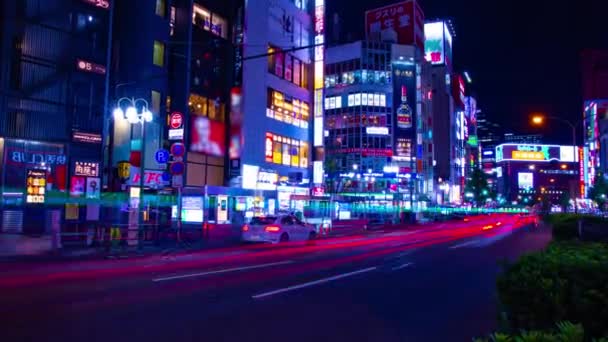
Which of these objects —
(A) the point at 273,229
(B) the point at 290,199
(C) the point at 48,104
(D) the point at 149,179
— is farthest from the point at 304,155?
(C) the point at 48,104

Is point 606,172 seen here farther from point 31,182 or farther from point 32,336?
point 32,336

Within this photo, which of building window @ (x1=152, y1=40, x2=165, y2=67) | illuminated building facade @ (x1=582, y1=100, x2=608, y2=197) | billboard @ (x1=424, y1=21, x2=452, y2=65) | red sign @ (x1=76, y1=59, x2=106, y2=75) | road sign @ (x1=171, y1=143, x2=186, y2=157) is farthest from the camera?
billboard @ (x1=424, y1=21, x2=452, y2=65)

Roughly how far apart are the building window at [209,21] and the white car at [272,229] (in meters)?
21.3

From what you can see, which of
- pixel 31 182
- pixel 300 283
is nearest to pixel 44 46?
pixel 31 182

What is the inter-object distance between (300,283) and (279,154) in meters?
35.1

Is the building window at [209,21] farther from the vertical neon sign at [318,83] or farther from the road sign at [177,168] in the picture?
the road sign at [177,168]

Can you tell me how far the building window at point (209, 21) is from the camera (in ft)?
139

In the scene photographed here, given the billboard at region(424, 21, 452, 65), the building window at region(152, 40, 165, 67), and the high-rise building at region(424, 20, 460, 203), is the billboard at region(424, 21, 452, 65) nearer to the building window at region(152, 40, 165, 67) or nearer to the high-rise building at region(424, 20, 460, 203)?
the high-rise building at region(424, 20, 460, 203)

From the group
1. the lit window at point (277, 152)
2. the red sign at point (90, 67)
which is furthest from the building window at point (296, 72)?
the red sign at point (90, 67)

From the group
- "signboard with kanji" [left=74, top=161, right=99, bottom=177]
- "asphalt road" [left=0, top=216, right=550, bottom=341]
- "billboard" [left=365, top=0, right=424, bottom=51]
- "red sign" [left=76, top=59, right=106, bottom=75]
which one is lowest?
"asphalt road" [left=0, top=216, right=550, bottom=341]

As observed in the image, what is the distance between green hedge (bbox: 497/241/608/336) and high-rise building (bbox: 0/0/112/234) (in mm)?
28201

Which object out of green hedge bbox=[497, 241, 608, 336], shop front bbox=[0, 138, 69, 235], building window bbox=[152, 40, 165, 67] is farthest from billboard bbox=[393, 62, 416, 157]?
green hedge bbox=[497, 241, 608, 336]

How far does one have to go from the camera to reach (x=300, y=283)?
13.2m

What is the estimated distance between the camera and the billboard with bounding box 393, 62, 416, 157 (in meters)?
92.7
